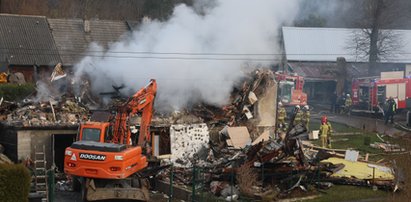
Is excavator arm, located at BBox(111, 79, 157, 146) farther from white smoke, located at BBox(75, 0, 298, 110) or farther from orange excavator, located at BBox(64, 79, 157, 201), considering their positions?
white smoke, located at BBox(75, 0, 298, 110)

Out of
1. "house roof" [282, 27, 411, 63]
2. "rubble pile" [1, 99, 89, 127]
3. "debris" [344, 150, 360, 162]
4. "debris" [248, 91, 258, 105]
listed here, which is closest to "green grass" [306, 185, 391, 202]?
"debris" [344, 150, 360, 162]

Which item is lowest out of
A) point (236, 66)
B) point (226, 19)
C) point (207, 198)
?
point (207, 198)

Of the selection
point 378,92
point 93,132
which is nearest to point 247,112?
point 93,132

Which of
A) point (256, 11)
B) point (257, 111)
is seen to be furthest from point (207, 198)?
point (256, 11)

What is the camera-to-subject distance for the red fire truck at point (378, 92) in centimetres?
3641

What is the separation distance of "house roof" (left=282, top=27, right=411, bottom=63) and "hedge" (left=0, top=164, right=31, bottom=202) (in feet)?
118

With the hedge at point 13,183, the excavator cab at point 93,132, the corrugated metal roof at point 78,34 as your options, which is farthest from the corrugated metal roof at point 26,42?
the hedge at point 13,183

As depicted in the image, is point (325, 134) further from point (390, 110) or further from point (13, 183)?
point (13, 183)

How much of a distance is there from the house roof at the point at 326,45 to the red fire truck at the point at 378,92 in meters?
8.10

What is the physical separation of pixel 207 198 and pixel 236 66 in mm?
8635

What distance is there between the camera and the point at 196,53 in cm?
2342

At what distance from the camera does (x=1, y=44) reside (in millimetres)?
40812

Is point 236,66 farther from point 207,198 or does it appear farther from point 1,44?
point 1,44

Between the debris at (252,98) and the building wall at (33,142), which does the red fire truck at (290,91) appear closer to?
the debris at (252,98)
